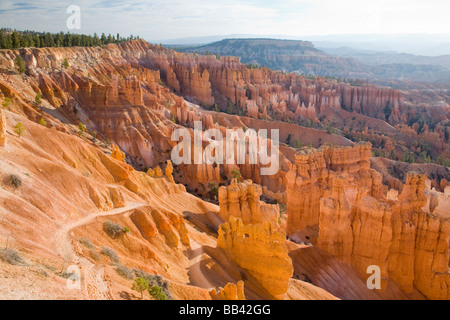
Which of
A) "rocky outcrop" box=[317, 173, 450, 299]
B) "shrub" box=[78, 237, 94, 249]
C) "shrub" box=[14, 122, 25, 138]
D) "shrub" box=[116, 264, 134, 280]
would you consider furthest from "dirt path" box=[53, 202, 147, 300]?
"rocky outcrop" box=[317, 173, 450, 299]

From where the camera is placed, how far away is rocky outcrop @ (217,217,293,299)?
17719 millimetres

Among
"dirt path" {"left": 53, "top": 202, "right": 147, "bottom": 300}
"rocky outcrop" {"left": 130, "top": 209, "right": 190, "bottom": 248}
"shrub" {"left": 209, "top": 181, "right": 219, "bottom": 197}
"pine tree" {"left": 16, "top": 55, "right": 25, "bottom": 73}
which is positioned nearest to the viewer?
"dirt path" {"left": 53, "top": 202, "right": 147, "bottom": 300}

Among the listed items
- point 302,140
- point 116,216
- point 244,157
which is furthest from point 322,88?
point 116,216

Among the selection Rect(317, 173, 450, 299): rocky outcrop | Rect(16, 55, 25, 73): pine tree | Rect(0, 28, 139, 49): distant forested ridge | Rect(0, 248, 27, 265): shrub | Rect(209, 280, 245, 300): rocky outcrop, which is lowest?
Rect(317, 173, 450, 299): rocky outcrop

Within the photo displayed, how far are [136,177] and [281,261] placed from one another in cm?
1238

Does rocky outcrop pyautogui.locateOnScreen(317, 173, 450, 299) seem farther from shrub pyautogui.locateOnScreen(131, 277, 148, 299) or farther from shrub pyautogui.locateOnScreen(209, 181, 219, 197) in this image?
shrub pyautogui.locateOnScreen(209, 181, 219, 197)

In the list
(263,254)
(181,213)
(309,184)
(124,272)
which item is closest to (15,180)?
(124,272)

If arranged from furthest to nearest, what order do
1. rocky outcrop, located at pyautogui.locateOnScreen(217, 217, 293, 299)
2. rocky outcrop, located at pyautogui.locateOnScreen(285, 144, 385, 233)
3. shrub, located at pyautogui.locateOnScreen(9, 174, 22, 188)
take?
rocky outcrop, located at pyautogui.locateOnScreen(285, 144, 385, 233)
rocky outcrop, located at pyautogui.locateOnScreen(217, 217, 293, 299)
shrub, located at pyautogui.locateOnScreen(9, 174, 22, 188)

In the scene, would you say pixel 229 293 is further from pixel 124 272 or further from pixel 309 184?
pixel 309 184

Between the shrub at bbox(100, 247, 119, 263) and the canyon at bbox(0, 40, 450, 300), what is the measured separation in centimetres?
22

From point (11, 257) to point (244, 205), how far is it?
1839 cm

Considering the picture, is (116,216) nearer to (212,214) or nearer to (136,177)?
(136,177)

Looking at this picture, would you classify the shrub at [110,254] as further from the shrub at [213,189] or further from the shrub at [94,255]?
the shrub at [213,189]

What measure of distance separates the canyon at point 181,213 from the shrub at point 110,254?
0.22m
